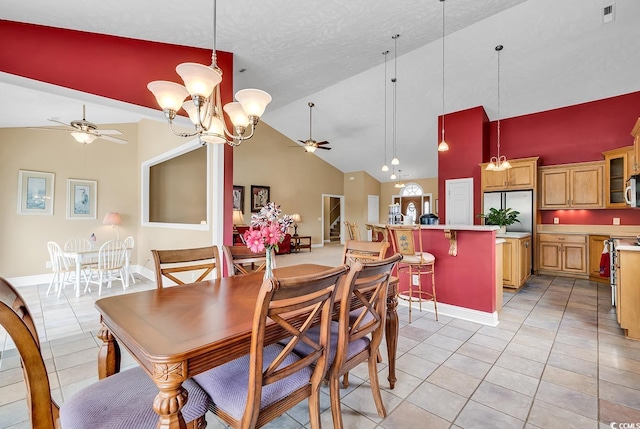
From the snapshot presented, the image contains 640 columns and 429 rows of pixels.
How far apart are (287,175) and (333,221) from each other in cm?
435

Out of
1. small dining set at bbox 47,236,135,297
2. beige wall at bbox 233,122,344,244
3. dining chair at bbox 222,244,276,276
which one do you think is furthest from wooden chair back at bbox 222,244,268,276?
beige wall at bbox 233,122,344,244

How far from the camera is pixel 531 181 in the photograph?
5312 millimetres

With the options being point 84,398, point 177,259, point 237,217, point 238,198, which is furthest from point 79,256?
point 238,198

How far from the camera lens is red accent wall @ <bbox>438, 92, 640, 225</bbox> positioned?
5.02 m

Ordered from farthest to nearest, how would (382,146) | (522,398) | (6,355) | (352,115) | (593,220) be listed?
(382,146), (352,115), (593,220), (6,355), (522,398)

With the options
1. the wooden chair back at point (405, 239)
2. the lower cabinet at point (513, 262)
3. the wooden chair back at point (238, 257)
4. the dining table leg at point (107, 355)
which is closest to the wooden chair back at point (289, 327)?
the dining table leg at point (107, 355)

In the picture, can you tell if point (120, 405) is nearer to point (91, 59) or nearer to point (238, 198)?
point (91, 59)

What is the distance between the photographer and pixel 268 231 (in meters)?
1.65

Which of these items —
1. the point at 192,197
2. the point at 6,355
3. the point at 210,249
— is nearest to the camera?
the point at 210,249

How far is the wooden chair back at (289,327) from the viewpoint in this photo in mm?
1014

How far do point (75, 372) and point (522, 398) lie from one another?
3.29m

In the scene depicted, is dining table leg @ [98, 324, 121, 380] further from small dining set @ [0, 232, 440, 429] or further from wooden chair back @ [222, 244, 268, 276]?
wooden chair back @ [222, 244, 268, 276]

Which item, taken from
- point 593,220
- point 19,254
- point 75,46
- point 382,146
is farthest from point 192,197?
point 593,220

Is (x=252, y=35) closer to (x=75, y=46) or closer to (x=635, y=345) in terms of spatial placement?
(x=75, y=46)
